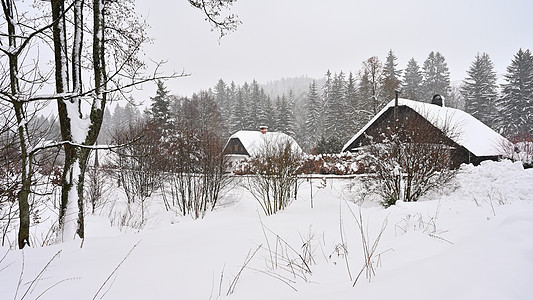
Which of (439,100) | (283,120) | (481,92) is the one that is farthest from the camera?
(283,120)

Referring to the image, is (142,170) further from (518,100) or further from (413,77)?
(413,77)

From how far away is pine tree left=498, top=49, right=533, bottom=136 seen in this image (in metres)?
28.3

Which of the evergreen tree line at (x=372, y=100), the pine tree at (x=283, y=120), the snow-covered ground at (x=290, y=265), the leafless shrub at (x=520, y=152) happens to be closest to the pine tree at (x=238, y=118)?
the evergreen tree line at (x=372, y=100)

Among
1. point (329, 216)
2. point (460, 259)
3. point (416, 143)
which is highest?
point (416, 143)

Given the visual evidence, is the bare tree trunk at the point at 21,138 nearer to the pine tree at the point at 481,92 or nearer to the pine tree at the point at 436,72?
the pine tree at the point at 481,92

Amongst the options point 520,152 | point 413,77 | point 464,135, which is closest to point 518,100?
point 413,77

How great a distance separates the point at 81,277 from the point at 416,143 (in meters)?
9.70

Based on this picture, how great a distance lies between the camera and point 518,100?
28.6 metres

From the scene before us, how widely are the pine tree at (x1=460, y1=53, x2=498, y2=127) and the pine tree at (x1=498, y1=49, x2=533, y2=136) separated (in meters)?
2.04

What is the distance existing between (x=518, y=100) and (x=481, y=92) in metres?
5.95

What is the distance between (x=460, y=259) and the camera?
6.02 ft

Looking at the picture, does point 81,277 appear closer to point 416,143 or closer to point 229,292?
point 229,292

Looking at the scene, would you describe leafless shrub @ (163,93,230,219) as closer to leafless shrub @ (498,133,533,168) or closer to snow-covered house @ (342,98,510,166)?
snow-covered house @ (342,98,510,166)

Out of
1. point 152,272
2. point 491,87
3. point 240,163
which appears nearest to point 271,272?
point 152,272
